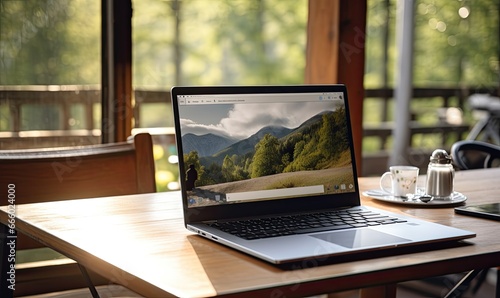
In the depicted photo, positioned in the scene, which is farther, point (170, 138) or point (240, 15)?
point (240, 15)

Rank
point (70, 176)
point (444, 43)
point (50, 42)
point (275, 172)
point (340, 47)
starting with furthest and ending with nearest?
point (444, 43), point (340, 47), point (50, 42), point (70, 176), point (275, 172)

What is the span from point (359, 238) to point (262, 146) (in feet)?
1.03

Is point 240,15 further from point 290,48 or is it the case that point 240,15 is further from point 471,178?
point 471,178

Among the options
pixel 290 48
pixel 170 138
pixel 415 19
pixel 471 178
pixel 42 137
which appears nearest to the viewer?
pixel 471 178

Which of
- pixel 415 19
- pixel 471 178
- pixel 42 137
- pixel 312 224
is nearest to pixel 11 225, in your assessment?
pixel 312 224

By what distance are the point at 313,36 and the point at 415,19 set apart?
179 cm

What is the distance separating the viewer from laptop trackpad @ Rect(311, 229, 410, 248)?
130 cm

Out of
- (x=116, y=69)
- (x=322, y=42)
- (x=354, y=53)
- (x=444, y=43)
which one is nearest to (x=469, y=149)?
(x=354, y=53)

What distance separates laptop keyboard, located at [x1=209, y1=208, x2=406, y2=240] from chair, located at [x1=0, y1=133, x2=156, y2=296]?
60cm

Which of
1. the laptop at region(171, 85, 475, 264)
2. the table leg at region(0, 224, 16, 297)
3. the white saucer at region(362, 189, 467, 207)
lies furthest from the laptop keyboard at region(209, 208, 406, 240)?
the table leg at region(0, 224, 16, 297)

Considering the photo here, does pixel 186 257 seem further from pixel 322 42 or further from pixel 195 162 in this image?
pixel 322 42

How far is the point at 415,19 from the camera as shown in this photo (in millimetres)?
4668

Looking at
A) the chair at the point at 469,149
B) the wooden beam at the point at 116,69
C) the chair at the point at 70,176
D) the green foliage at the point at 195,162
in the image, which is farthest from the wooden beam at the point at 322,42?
the green foliage at the point at 195,162

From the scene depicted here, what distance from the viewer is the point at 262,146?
61.1 inches
